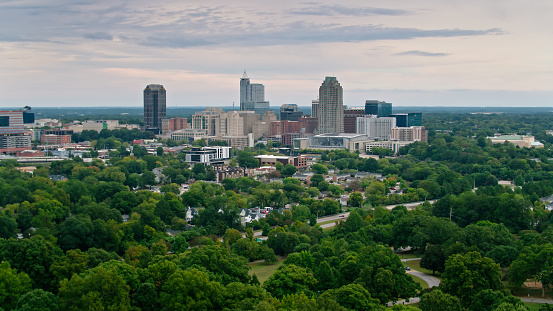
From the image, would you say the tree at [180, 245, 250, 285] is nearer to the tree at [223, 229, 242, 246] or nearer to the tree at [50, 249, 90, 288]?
the tree at [50, 249, 90, 288]

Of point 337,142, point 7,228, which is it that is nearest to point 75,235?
point 7,228

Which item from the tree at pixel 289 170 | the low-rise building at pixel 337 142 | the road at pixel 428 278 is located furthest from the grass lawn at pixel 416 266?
the low-rise building at pixel 337 142

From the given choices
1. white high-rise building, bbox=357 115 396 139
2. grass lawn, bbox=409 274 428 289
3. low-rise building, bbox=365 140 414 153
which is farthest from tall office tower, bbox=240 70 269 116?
grass lawn, bbox=409 274 428 289

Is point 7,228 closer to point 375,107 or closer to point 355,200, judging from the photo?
point 355,200

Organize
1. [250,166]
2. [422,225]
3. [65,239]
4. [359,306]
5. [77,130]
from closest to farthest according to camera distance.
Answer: [359,306]
[65,239]
[422,225]
[250,166]
[77,130]

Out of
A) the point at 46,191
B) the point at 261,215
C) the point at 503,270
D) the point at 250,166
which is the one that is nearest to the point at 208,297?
the point at 503,270

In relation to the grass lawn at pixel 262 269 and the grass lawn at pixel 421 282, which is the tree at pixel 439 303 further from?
the grass lawn at pixel 262 269

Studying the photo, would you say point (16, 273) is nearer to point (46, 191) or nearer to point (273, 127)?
point (46, 191)
